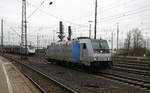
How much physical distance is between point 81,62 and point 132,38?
5541 centimetres

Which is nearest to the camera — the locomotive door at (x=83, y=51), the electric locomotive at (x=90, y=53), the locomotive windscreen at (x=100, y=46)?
the electric locomotive at (x=90, y=53)

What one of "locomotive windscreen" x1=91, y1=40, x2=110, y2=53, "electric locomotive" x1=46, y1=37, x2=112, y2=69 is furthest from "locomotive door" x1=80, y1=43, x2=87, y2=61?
"locomotive windscreen" x1=91, y1=40, x2=110, y2=53

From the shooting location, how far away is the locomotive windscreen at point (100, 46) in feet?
60.6

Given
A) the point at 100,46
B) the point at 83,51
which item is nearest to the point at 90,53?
the point at 83,51

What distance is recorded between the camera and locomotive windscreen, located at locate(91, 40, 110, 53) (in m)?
18.5

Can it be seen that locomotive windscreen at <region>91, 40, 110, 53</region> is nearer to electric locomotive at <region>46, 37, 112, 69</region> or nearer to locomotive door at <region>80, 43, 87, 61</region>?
electric locomotive at <region>46, 37, 112, 69</region>

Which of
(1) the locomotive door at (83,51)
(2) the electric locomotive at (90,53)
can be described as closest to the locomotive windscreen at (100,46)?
(2) the electric locomotive at (90,53)

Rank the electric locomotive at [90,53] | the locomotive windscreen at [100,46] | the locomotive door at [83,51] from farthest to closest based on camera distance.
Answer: the locomotive door at [83,51] → the locomotive windscreen at [100,46] → the electric locomotive at [90,53]

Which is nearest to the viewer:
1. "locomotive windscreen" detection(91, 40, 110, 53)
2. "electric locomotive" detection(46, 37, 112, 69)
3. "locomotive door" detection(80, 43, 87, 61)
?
"electric locomotive" detection(46, 37, 112, 69)

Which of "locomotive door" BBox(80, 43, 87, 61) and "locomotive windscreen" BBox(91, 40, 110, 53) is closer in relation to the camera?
"locomotive windscreen" BBox(91, 40, 110, 53)

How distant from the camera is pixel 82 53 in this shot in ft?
63.5

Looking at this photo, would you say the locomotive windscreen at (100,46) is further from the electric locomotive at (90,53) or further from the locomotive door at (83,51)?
the locomotive door at (83,51)

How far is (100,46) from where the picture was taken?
1892 centimetres

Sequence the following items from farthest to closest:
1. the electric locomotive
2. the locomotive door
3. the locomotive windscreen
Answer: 1. the locomotive door
2. the locomotive windscreen
3. the electric locomotive
